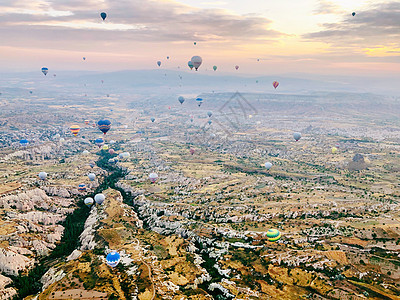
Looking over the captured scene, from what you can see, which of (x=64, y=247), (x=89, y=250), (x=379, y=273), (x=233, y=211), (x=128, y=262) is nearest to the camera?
(x=379, y=273)

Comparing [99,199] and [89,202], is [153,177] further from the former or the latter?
[89,202]

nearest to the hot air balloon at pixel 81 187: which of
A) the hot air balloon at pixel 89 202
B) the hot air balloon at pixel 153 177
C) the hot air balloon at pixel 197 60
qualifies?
the hot air balloon at pixel 89 202

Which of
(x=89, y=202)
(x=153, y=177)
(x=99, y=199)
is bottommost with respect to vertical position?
(x=89, y=202)

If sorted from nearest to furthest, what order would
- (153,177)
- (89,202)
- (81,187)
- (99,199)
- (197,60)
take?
1. (99,199)
2. (89,202)
3. (81,187)
4. (153,177)
5. (197,60)

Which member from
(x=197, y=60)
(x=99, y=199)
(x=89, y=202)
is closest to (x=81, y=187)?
(x=89, y=202)

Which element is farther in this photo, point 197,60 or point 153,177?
point 197,60

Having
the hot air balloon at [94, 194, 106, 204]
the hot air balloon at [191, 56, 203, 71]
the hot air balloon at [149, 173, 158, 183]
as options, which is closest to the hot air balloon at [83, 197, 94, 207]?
the hot air balloon at [94, 194, 106, 204]

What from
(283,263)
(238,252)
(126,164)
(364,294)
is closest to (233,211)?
(238,252)

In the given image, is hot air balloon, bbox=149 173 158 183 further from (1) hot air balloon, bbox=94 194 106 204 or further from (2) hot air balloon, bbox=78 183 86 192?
(1) hot air balloon, bbox=94 194 106 204

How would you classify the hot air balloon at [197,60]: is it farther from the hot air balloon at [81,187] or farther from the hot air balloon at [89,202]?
the hot air balloon at [89,202]

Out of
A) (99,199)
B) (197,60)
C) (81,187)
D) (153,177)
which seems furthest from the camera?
(197,60)

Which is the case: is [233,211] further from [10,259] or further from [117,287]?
[10,259]
